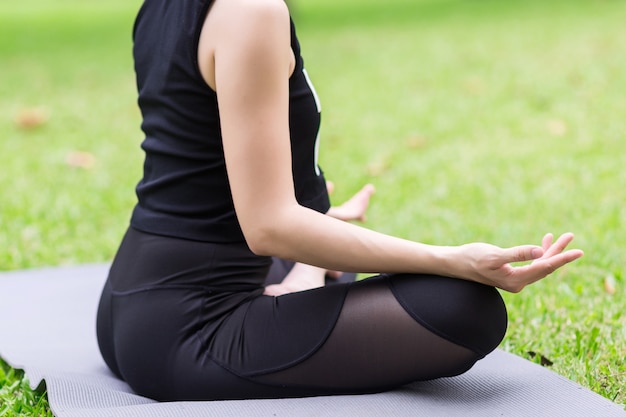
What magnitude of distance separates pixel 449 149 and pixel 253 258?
10.4 feet

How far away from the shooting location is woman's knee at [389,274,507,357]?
1745 mm

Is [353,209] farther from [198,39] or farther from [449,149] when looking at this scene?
[449,149]

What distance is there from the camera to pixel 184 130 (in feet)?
6.00

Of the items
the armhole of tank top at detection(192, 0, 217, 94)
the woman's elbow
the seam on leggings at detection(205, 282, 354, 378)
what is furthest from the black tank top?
the seam on leggings at detection(205, 282, 354, 378)

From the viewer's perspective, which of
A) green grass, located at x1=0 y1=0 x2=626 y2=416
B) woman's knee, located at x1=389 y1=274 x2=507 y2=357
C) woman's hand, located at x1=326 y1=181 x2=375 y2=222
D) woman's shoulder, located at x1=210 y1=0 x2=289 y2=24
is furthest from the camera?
green grass, located at x1=0 y1=0 x2=626 y2=416

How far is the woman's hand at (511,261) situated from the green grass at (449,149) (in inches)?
19.8

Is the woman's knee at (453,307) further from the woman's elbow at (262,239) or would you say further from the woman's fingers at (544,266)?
the woman's elbow at (262,239)

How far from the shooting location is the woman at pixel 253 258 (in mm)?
1667

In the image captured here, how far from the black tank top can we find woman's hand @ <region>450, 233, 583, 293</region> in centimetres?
46

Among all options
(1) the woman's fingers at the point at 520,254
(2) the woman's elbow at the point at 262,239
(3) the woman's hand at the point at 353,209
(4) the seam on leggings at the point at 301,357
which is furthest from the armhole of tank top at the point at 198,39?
(3) the woman's hand at the point at 353,209

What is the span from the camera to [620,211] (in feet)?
12.3

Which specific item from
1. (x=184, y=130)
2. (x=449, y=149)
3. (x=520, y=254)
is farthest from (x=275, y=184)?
(x=449, y=149)

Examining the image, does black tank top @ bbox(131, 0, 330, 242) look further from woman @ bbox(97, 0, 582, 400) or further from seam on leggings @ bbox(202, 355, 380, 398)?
seam on leggings @ bbox(202, 355, 380, 398)

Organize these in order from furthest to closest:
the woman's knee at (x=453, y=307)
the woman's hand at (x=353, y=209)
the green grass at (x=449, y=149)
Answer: the green grass at (x=449, y=149)
the woman's hand at (x=353, y=209)
the woman's knee at (x=453, y=307)
